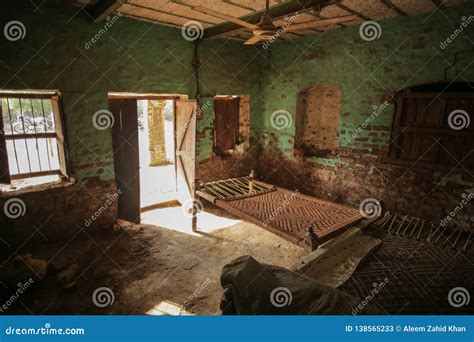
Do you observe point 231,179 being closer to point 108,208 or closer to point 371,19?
point 108,208

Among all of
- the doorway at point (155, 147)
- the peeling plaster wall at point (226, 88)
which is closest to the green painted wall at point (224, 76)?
the peeling plaster wall at point (226, 88)

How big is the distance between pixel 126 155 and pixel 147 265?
262 cm

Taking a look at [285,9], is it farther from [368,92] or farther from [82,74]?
[82,74]

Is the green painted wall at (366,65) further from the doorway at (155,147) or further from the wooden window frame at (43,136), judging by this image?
the wooden window frame at (43,136)

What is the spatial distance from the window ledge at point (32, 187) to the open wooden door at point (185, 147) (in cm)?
247

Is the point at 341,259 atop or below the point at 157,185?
atop

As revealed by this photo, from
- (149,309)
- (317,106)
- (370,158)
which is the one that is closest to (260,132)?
(317,106)

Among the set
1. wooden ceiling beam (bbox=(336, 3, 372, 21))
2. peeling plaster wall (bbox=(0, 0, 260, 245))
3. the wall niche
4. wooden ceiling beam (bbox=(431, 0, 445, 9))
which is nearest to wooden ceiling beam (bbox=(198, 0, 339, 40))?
wooden ceiling beam (bbox=(336, 3, 372, 21))

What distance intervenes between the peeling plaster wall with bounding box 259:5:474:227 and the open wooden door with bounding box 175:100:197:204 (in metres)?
2.61

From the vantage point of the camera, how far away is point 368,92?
20.5 feet

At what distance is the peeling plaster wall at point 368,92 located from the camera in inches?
207

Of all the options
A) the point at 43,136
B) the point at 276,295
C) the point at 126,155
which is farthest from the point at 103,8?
the point at 276,295

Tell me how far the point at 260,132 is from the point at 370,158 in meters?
3.36

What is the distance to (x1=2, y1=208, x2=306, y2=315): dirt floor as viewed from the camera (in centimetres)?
403
